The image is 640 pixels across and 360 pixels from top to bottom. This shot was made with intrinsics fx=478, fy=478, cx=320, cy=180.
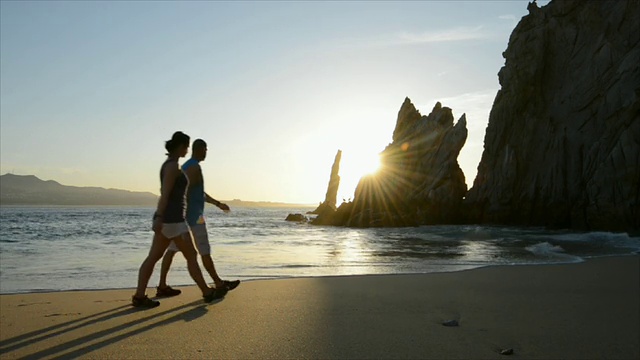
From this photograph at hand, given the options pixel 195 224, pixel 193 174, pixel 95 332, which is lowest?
pixel 95 332

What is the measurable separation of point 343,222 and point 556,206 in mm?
19280

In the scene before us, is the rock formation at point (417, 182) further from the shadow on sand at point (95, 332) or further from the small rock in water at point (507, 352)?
the small rock in water at point (507, 352)

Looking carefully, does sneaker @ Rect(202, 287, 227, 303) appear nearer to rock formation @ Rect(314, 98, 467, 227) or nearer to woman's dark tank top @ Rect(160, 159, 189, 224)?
woman's dark tank top @ Rect(160, 159, 189, 224)

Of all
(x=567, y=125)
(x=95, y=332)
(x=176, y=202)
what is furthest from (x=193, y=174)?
(x=567, y=125)

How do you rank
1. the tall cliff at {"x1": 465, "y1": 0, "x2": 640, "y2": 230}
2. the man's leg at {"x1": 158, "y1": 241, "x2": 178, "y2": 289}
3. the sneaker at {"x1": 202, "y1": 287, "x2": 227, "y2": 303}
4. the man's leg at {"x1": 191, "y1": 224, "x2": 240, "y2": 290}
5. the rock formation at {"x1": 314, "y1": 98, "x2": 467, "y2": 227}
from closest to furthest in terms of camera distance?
the sneaker at {"x1": 202, "y1": 287, "x2": 227, "y2": 303} → the man's leg at {"x1": 158, "y1": 241, "x2": 178, "y2": 289} → the man's leg at {"x1": 191, "y1": 224, "x2": 240, "y2": 290} → the tall cliff at {"x1": 465, "y1": 0, "x2": 640, "y2": 230} → the rock formation at {"x1": 314, "y1": 98, "x2": 467, "y2": 227}

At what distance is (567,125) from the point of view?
39.0m

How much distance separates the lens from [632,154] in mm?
30125

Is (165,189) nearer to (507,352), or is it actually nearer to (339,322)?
(339,322)

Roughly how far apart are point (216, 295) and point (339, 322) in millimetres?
1939

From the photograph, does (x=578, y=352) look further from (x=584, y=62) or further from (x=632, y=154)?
(x=584, y=62)

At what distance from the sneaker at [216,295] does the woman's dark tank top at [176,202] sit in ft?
3.20

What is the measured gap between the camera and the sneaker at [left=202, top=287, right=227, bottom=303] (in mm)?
5820

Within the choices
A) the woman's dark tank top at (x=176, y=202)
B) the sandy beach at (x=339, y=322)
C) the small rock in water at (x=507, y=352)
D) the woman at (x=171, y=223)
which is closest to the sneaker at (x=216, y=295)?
the woman at (x=171, y=223)

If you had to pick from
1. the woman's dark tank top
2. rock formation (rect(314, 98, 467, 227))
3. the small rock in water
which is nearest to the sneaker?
the woman's dark tank top
